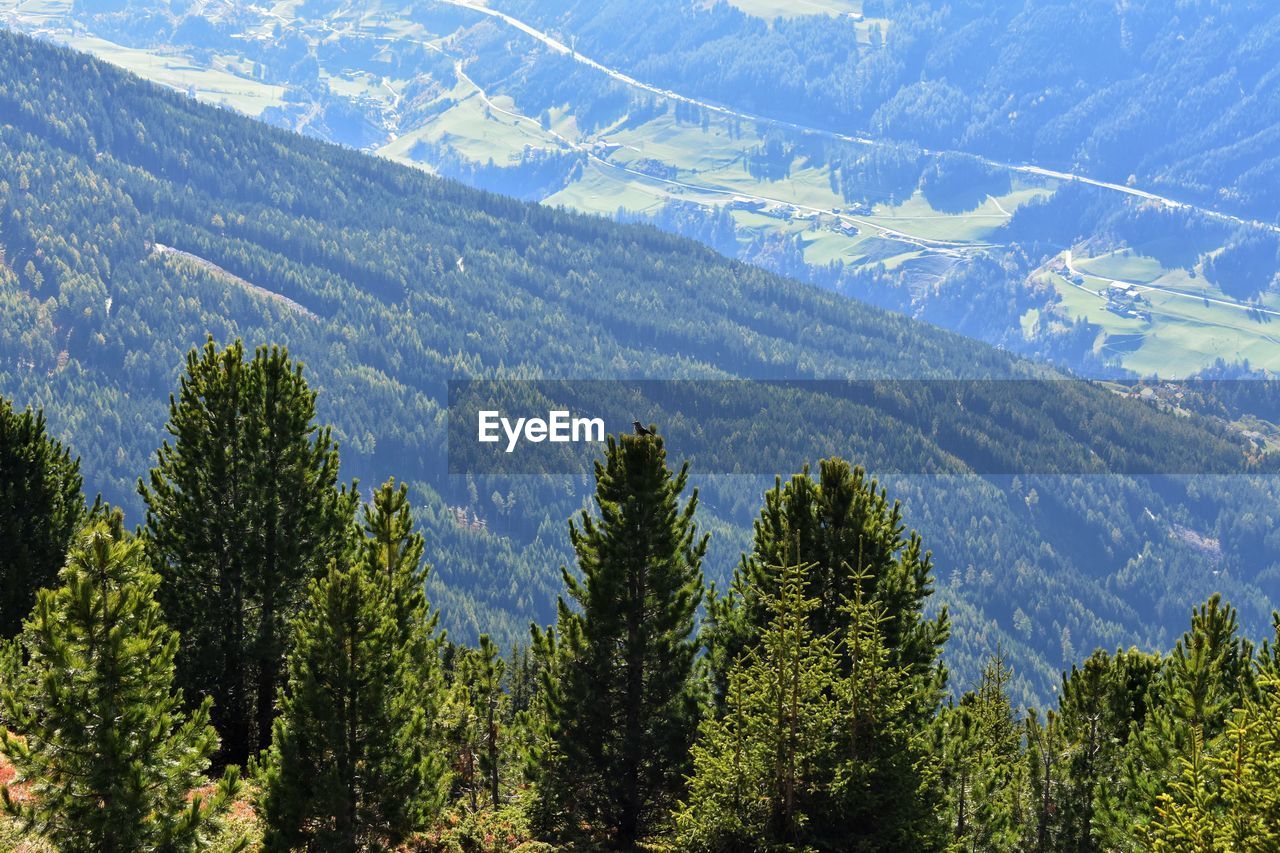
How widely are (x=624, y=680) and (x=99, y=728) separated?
18124mm

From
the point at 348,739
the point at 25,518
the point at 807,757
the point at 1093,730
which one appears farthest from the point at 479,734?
the point at 807,757

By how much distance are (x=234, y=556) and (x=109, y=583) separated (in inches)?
711

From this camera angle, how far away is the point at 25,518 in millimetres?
54344

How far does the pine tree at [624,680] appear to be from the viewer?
41.9 m

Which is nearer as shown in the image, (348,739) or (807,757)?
(807,757)

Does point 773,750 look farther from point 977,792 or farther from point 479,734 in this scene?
point 479,734

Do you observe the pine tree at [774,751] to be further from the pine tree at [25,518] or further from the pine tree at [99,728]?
the pine tree at [25,518]

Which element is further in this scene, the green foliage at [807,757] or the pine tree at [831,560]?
the pine tree at [831,560]

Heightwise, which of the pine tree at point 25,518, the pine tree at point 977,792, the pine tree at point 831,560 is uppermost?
the pine tree at point 25,518

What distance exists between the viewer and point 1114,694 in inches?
1941

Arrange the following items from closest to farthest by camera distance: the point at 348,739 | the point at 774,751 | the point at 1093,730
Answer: the point at 774,751 < the point at 348,739 < the point at 1093,730

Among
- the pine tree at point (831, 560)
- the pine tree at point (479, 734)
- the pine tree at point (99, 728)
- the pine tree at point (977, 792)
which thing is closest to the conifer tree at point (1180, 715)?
the pine tree at point (977, 792)

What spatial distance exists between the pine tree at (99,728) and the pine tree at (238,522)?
17231 mm

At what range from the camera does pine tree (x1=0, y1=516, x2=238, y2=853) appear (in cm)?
2895
